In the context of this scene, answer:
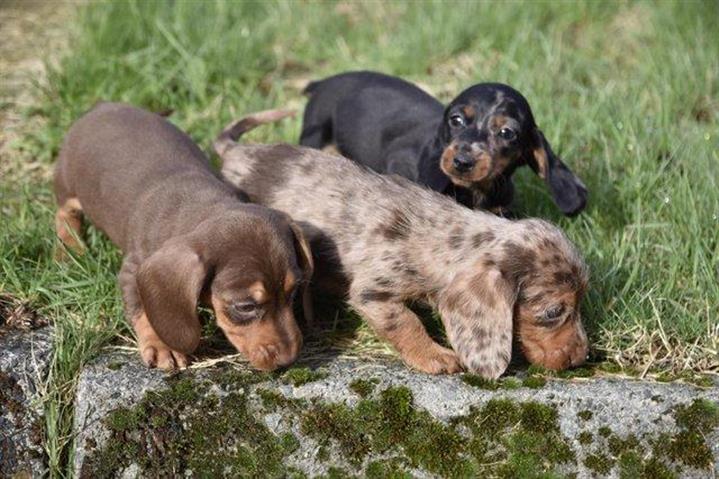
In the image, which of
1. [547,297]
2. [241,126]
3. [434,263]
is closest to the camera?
[547,297]

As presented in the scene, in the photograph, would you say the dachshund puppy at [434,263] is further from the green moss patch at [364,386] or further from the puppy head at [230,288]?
the puppy head at [230,288]

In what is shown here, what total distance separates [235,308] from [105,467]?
0.85 metres

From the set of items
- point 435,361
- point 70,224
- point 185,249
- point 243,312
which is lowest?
point 70,224

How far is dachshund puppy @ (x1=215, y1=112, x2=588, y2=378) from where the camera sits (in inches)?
181

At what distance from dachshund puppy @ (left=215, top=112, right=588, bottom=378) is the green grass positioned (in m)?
0.33

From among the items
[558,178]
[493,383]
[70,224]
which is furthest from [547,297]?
[70,224]

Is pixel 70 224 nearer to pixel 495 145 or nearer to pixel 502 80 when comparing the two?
pixel 495 145

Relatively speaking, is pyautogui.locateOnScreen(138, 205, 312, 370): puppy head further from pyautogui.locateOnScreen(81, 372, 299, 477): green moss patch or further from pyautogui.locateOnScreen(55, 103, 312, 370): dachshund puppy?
pyautogui.locateOnScreen(81, 372, 299, 477): green moss patch

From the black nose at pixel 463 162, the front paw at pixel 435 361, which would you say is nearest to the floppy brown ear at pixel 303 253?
the front paw at pixel 435 361

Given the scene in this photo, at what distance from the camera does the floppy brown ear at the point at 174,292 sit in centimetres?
445

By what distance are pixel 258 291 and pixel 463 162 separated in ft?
4.58

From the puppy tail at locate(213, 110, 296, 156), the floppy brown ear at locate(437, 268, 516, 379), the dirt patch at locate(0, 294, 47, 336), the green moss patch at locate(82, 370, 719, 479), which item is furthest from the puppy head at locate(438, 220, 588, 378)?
the dirt patch at locate(0, 294, 47, 336)

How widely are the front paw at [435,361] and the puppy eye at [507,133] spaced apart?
1279 mm

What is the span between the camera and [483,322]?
15.0ft
